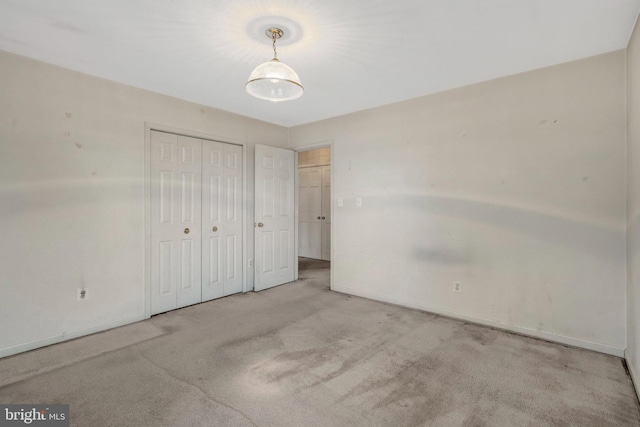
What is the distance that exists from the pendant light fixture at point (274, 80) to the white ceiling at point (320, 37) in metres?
0.26

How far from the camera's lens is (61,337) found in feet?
8.76

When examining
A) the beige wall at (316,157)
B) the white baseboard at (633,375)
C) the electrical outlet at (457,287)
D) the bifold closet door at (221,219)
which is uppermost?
the beige wall at (316,157)

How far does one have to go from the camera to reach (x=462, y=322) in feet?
10.2

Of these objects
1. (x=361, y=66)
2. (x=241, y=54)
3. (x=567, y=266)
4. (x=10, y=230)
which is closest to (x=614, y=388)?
(x=567, y=266)

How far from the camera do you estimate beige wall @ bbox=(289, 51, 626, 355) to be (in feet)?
8.11

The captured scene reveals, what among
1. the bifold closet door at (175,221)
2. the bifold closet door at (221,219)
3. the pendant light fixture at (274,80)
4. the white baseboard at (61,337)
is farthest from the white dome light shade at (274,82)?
the white baseboard at (61,337)

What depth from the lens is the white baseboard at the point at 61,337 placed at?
7.98ft

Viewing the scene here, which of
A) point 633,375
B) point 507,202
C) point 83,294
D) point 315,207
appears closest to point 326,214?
point 315,207

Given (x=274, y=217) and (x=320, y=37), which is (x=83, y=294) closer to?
(x=274, y=217)

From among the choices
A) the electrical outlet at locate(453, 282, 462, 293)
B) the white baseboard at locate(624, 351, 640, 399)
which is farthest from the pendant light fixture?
the white baseboard at locate(624, 351, 640, 399)

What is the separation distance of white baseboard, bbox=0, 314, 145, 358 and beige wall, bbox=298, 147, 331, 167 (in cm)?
447

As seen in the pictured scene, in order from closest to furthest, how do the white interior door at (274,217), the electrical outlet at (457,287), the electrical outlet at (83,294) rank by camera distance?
the electrical outlet at (83,294) < the electrical outlet at (457,287) < the white interior door at (274,217)

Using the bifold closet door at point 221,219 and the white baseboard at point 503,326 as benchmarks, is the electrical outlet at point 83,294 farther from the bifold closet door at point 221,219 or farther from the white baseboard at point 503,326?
the white baseboard at point 503,326

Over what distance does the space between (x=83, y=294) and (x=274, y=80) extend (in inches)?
102
